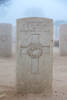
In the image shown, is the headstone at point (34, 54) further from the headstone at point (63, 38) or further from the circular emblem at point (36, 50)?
the headstone at point (63, 38)

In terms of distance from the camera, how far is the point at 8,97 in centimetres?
321

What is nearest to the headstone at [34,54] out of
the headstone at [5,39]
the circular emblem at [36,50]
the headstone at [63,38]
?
the circular emblem at [36,50]

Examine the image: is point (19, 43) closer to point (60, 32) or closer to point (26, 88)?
point (26, 88)

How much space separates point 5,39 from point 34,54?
665cm

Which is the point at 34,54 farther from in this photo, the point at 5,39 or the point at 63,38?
the point at 63,38

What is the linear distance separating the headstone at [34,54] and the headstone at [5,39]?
655 cm

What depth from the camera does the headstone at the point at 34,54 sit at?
3.33 meters

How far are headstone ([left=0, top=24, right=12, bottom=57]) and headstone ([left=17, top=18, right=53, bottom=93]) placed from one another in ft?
21.5

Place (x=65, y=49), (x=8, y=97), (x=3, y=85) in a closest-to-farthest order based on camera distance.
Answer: (x=8, y=97), (x=3, y=85), (x=65, y=49)

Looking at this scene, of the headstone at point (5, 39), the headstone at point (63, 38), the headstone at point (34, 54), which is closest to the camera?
the headstone at point (34, 54)

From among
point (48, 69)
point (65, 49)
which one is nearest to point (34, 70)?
point (48, 69)

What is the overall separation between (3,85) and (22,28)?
1.57 m

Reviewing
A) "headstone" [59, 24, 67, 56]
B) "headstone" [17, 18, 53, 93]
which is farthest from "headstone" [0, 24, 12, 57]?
"headstone" [17, 18, 53, 93]

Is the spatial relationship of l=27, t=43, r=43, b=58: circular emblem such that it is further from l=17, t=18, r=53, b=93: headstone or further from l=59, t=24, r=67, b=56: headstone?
l=59, t=24, r=67, b=56: headstone
